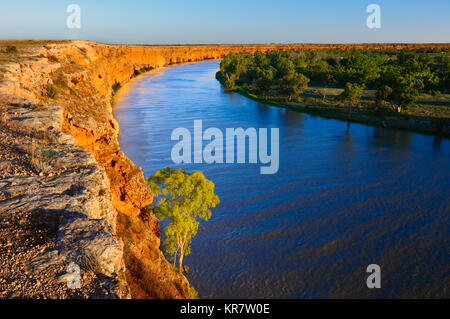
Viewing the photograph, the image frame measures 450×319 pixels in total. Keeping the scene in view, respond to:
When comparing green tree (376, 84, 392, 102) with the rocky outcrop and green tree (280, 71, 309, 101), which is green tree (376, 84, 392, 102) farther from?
the rocky outcrop

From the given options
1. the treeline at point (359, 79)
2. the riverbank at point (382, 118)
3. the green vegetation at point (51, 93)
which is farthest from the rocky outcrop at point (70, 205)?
the treeline at point (359, 79)

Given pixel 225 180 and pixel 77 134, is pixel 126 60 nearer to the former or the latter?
pixel 225 180

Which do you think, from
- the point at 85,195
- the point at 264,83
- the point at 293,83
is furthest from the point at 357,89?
the point at 85,195

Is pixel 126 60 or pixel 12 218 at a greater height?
pixel 126 60

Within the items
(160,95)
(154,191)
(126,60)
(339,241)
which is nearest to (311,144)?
(339,241)

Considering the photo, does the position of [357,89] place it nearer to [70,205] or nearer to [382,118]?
[382,118]

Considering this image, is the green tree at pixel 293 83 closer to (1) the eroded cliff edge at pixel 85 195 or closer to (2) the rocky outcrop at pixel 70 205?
(1) the eroded cliff edge at pixel 85 195
